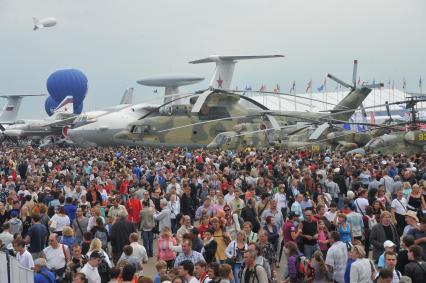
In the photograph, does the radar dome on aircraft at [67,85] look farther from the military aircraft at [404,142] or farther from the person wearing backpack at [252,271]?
the person wearing backpack at [252,271]

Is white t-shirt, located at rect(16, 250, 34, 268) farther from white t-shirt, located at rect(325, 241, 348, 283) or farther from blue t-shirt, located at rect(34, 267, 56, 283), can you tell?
white t-shirt, located at rect(325, 241, 348, 283)

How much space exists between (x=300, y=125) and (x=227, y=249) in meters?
26.4

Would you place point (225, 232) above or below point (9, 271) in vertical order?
below

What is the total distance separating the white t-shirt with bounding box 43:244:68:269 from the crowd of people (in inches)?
0.5

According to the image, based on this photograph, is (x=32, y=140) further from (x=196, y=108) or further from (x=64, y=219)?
(x=64, y=219)

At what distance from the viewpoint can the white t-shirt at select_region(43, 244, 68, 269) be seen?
31.4 feet

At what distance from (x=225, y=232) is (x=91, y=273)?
242 centimetres

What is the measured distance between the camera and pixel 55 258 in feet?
31.5

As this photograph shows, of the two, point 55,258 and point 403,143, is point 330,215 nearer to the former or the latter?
point 55,258

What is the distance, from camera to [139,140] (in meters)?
36.3

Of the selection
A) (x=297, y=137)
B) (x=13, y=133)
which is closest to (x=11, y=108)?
(x=13, y=133)

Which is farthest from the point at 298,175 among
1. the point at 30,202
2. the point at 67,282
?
the point at 67,282

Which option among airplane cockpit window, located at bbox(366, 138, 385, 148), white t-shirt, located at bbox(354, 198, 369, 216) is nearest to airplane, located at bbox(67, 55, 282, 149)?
airplane cockpit window, located at bbox(366, 138, 385, 148)

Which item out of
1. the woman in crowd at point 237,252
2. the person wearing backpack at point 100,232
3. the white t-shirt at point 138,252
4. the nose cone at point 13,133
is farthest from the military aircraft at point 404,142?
the nose cone at point 13,133
